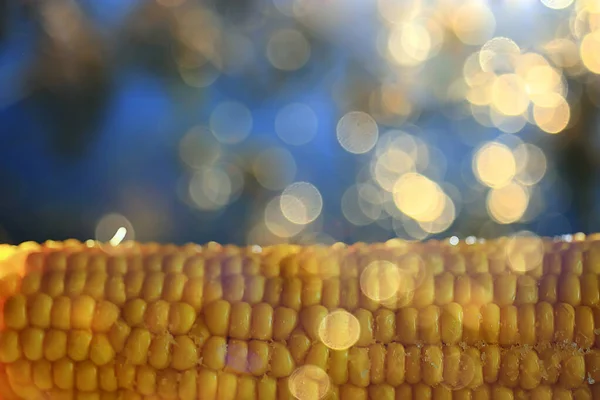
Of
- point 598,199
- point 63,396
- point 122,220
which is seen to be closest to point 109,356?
point 63,396

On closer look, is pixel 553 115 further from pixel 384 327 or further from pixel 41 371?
pixel 41 371

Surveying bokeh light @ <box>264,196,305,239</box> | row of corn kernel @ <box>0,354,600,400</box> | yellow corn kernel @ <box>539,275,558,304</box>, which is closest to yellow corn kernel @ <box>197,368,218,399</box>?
row of corn kernel @ <box>0,354,600,400</box>

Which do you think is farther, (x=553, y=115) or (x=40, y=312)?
(x=553, y=115)

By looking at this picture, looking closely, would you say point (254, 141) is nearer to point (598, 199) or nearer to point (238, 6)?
point (238, 6)

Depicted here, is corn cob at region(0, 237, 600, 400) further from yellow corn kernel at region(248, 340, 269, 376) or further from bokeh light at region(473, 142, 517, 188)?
bokeh light at region(473, 142, 517, 188)

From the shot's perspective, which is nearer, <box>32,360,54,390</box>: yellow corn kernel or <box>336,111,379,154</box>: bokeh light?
<box>32,360,54,390</box>: yellow corn kernel

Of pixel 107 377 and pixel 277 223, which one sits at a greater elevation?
pixel 107 377

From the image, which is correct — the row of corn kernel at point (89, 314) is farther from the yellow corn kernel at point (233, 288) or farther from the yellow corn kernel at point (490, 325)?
the yellow corn kernel at point (490, 325)

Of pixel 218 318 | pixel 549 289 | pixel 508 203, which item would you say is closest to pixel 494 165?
pixel 508 203

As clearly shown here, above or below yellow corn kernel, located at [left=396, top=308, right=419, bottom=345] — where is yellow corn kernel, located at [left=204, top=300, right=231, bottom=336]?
below
